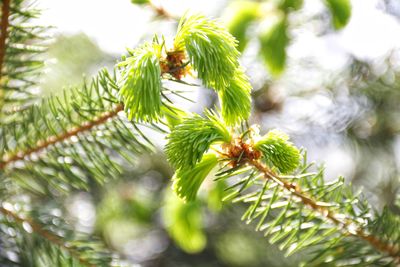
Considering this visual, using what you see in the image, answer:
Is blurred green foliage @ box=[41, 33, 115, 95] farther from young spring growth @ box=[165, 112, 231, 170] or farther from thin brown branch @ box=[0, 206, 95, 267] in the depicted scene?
young spring growth @ box=[165, 112, 231, 170]

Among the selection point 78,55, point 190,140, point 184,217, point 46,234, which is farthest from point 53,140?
point 78,55

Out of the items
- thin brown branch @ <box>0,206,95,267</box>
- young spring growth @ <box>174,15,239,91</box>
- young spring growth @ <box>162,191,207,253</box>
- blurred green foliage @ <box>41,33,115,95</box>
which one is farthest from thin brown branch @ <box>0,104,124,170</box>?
blurred green foliage @ <box>41,33,115,95</box>

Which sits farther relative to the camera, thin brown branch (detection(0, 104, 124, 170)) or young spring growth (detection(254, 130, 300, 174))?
thin brown branch (detection(0, 104, 124, 170))

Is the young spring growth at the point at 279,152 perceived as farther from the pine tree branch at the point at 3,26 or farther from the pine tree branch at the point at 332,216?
the pine tree branch at the point at 3,26

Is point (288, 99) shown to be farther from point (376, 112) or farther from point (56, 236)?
point (56, 236)

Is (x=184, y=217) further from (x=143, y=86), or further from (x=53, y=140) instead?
(x=143, y=86)

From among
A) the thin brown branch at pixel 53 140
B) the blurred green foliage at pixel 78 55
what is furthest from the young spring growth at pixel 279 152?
the blurred green foliage at pixel 78 55

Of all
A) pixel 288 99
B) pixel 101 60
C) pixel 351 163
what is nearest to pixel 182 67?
pixel 288 99
